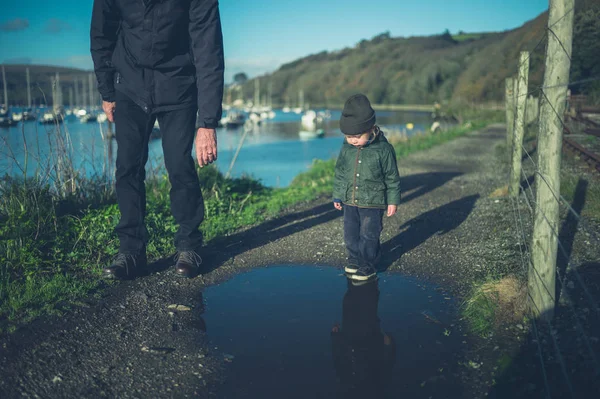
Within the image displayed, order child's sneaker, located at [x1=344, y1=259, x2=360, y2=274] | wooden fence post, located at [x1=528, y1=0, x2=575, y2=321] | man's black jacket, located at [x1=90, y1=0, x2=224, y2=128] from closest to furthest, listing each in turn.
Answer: wooden fence post, located at [x1=528, y1=0, x2=575, y2=321], man's black jacket, located at [x1=90, y1=0, x2=224, y2=128], child's sneaker, located at [x1=344, y1=259, x2=360, y2=274]

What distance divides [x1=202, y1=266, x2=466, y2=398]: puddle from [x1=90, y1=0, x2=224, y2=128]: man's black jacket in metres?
1.37

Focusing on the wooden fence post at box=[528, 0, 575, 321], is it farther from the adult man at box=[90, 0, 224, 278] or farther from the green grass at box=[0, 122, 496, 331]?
Answer: the green grass at box=[0, 122, 496, 331]

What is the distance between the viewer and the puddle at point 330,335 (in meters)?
2.39

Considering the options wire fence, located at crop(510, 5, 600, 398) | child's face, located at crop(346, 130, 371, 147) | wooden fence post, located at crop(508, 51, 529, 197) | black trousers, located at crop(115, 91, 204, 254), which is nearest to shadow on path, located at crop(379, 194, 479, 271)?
wooden fence post, located at crop(508, 51, 529, 197)

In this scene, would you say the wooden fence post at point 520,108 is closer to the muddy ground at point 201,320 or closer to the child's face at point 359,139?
the muddy ground at point 201,320

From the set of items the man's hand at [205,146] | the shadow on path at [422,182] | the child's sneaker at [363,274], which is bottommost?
the child's sneaker at [363,274]

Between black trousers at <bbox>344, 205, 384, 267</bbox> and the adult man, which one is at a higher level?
the adult man

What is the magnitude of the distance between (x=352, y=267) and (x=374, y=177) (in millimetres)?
751

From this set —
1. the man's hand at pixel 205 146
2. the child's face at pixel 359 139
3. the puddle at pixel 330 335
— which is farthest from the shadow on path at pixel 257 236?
the child's face at pixel 359 139

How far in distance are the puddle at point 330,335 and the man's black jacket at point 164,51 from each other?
4.50 feet

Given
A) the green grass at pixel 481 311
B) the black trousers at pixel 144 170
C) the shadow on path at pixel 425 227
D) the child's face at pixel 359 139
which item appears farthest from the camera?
the shadow on path at pixel 425 227

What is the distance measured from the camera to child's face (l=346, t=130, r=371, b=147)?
12.3 feet

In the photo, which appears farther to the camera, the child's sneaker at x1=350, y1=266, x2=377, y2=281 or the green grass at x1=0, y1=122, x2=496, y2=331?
the child's sneaker at x1=350, y1=266, x2=377, y2=281

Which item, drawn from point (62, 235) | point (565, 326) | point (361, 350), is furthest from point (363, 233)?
point (62, 235)
